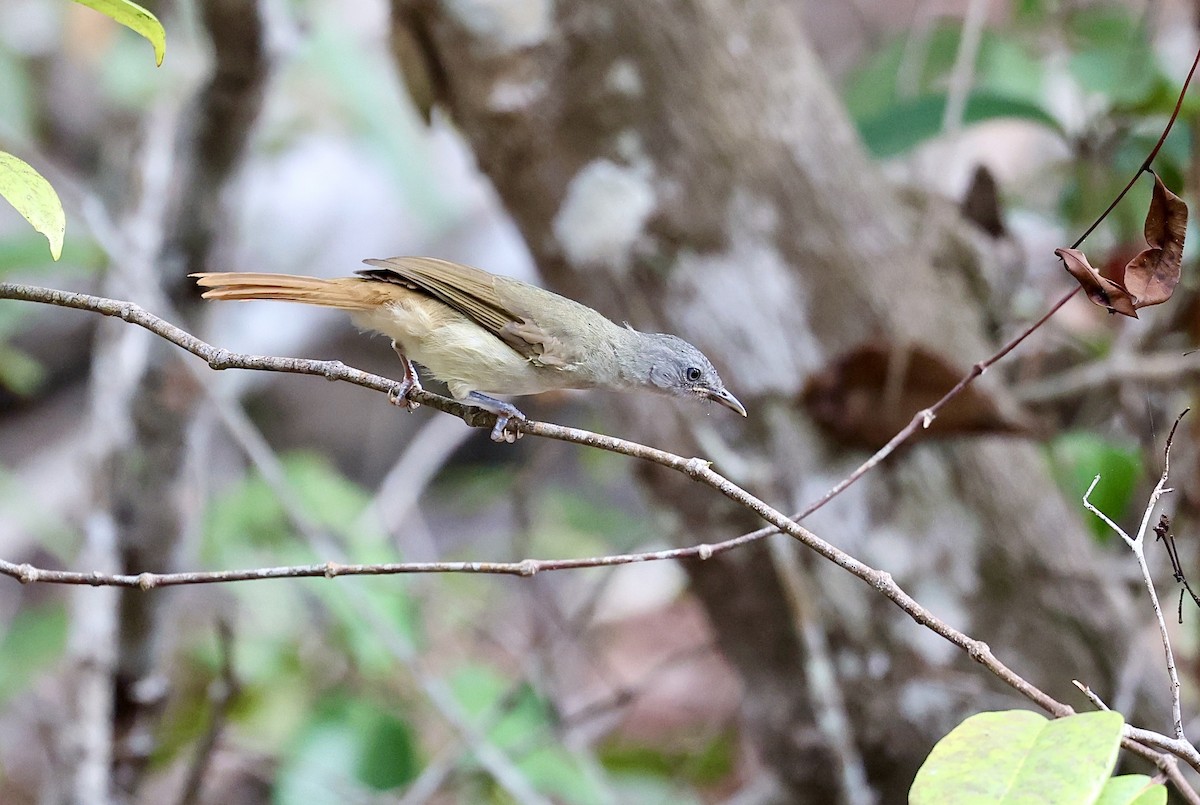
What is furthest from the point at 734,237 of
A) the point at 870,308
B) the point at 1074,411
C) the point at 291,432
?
the point at 291,432

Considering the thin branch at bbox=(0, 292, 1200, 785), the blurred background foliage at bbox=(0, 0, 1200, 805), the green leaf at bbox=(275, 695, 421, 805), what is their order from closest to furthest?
the thin branch at bbox=(0, 292, 1200, 785)
the green leaf at bbox=(275, 695, 421, 805)
the blurred background foliage at bbox=(0, 0, 1200, 805)

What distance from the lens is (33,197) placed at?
1262mm

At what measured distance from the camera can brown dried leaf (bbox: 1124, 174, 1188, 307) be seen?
1.40 metres

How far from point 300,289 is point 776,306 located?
1.49 meters

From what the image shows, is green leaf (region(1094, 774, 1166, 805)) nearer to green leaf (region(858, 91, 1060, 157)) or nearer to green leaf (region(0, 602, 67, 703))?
green leaf (region(858, 91, 1060, 157))

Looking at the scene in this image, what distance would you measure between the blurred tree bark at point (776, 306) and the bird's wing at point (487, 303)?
3.24 feet

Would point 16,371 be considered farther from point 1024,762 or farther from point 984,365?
point 1024,762

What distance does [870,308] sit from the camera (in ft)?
10.2

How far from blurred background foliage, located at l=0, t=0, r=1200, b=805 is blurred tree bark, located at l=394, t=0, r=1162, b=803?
40 centimetres

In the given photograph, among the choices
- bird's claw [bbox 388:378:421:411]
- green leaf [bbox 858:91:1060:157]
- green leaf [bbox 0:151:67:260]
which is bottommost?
bird's claw [bbox 388:378:421:411]

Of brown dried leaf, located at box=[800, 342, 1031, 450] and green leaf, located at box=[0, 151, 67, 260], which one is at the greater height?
green leaf, located at box=[0, 151, 67, 260]

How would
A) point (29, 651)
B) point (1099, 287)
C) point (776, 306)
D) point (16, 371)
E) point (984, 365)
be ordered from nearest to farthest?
point (1099, 287) → point (984, 365) → point (776, 306) → point (29, 651) → point (16, 371)

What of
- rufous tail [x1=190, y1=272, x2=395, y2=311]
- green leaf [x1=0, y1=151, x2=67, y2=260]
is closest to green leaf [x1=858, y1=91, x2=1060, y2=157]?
rufous tail [x1=190, y1=272, x2=395, y2=311]

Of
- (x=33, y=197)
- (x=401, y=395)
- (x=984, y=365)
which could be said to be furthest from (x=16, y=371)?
(x=984, y=365)
